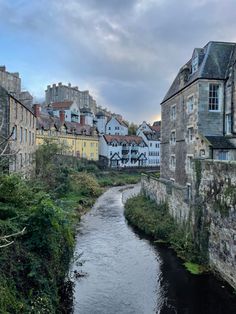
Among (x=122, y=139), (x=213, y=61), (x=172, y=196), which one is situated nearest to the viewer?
(x=213, y=61)

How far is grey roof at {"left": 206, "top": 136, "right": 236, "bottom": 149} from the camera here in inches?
840

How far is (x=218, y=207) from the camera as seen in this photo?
A: 53.7ft

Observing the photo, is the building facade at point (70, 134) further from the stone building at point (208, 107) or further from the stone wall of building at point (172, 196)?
the stone building at point (208, 107)

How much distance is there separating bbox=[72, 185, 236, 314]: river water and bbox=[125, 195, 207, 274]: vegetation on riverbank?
69 centimetres

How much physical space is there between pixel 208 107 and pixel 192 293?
13.0 metres

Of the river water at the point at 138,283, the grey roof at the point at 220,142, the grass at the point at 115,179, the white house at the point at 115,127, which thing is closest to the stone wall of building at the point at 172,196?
the river water at the point at 138,283

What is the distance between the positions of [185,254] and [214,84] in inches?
470

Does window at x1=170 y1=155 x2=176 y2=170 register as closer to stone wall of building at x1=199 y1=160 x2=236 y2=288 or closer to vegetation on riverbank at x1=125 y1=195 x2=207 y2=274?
vegetation on riverbank at x1=125 y1=195 x2=207 y2=274

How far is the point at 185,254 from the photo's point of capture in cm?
1894

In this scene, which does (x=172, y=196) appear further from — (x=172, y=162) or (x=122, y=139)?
(x=122, y=139)

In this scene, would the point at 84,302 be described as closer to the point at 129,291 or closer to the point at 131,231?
the point at 129,291

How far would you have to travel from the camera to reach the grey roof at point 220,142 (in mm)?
21344

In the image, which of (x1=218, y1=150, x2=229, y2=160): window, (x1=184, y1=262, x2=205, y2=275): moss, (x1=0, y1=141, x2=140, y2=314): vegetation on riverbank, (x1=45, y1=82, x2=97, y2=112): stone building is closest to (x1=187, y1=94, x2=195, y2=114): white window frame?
(x1=218, y1=150, x2=229, y2=160): window

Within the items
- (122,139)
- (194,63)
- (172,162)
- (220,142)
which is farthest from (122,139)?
(220,142)
